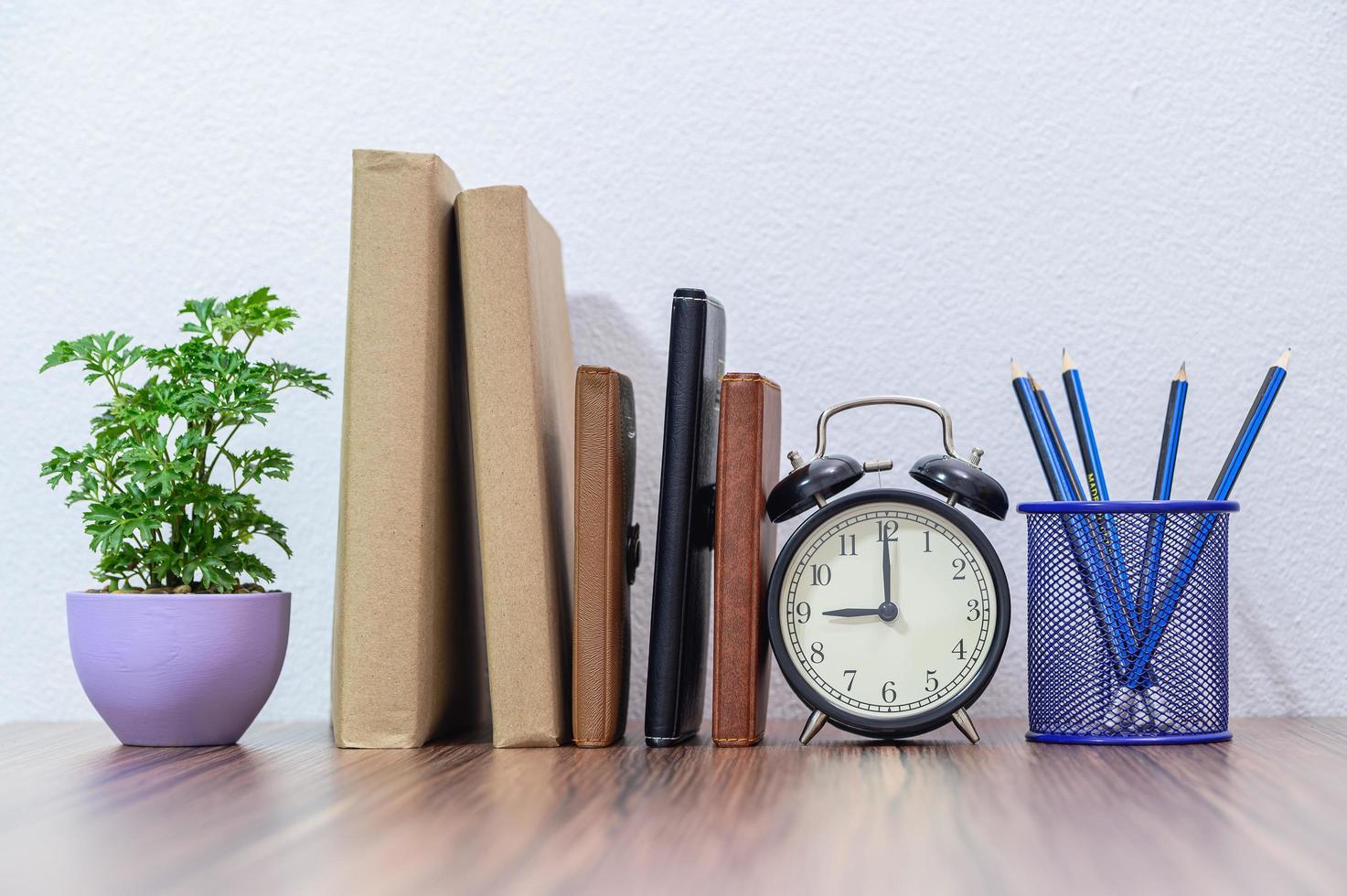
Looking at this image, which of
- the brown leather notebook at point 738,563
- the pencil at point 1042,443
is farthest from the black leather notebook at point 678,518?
the pencil at point 1042,443

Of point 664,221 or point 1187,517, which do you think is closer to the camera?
point 1187,517

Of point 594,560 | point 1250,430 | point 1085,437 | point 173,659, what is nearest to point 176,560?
point 173,659

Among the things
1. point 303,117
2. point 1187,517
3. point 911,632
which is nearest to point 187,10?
point 303,117

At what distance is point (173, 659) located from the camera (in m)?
0.73

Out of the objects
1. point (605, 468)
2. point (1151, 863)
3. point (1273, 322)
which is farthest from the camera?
point (1273, 322)

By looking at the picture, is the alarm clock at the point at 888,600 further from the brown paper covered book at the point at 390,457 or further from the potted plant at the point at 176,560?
the potted plant at the point at 176,560

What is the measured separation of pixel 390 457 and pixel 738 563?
24 centimetres

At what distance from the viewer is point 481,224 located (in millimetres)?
750

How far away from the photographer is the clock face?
2.41ft

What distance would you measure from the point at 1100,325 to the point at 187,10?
0.85m

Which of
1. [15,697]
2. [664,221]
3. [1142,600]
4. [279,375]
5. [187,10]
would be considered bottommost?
[15,697]

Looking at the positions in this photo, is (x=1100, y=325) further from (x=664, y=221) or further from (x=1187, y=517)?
(x=664, y=221)

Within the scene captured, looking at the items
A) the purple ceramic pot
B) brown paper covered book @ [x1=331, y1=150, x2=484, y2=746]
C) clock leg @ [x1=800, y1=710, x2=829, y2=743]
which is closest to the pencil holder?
clock leg @ [x1=800, y1=710, x2=829, y2=743]

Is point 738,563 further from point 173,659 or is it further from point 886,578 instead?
point 173,659
